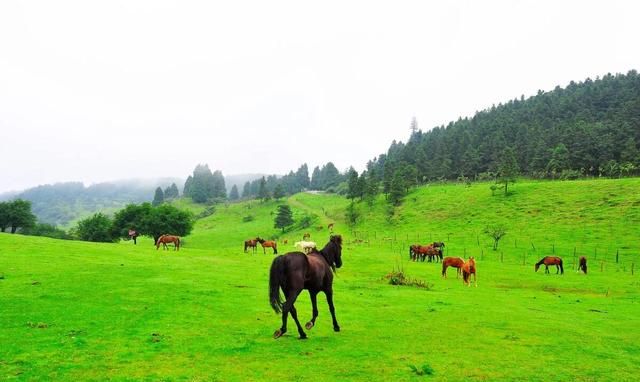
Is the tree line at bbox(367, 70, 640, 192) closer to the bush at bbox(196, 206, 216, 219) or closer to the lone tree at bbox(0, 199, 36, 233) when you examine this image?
the bush at bbox(196, 206, 216, 219)

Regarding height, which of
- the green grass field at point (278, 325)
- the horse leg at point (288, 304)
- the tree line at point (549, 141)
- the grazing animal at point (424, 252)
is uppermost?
the tree line at point (549, 141)

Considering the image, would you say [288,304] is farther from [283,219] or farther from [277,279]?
[283,219]

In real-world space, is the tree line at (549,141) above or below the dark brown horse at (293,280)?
above

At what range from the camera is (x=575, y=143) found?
122688 millimetres

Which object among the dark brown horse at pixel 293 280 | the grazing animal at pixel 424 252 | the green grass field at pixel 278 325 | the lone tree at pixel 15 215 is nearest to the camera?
the green grass field at pixel 278 325

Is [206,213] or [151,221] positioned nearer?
[151,221]

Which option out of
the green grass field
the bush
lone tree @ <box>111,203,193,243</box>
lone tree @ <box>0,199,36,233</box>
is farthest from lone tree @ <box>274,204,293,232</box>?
the green grass field

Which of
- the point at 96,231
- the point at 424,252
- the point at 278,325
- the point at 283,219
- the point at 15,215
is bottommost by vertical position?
the point at 424,252

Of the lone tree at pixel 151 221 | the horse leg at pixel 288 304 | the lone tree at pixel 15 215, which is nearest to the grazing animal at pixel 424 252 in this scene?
the horse leg at pixel 288 304

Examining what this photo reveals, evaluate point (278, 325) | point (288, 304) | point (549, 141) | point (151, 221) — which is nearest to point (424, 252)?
point (278, 325)

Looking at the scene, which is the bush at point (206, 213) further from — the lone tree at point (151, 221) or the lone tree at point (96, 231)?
the lone tree at point (151, 221)

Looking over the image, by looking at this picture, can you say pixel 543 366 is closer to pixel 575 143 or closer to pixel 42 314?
pixel 42 314

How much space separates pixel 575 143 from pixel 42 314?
464ft

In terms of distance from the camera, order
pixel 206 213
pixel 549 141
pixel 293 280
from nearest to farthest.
Answer: pixel 293 280 → pixel 549 141 → pixel 206 213
